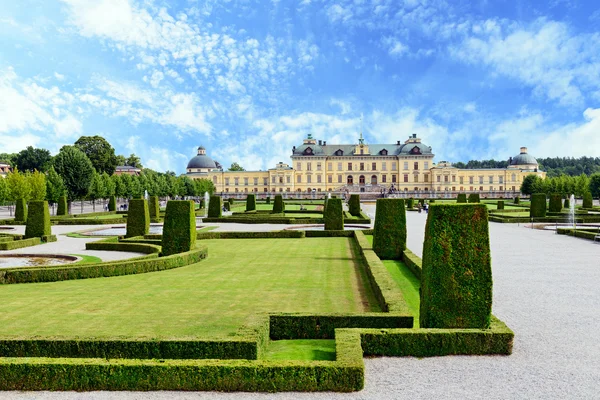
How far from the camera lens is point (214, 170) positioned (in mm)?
81688

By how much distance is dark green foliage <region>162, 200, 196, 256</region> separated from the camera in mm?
12148

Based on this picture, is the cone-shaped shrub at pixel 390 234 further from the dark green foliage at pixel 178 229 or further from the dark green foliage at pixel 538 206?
the dark green foliage at pixel 538 206

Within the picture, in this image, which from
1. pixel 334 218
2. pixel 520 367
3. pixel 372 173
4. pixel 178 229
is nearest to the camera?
pixel 520 367

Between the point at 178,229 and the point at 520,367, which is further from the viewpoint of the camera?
the point at 178,229

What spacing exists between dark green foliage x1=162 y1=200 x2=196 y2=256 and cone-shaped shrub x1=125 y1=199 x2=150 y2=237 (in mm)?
4485

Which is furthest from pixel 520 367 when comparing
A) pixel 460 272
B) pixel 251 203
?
pixel 251 203

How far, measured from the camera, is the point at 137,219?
1633 centimetres

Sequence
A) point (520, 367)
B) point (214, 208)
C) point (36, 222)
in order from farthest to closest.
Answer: point (214, 208), point (36, 222), point (520, 367)

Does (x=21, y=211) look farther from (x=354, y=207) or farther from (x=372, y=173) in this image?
(x=372, y=173)

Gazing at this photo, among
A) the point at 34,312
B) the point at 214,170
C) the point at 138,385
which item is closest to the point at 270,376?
the point at 138,385

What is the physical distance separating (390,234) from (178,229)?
4.91 m

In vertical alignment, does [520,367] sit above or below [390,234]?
below

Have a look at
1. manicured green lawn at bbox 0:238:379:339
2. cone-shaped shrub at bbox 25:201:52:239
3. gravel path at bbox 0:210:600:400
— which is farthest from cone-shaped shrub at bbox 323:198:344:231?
Answer: gravel path at bbox 0:210:600:400

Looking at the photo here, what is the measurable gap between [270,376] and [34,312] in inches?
162
